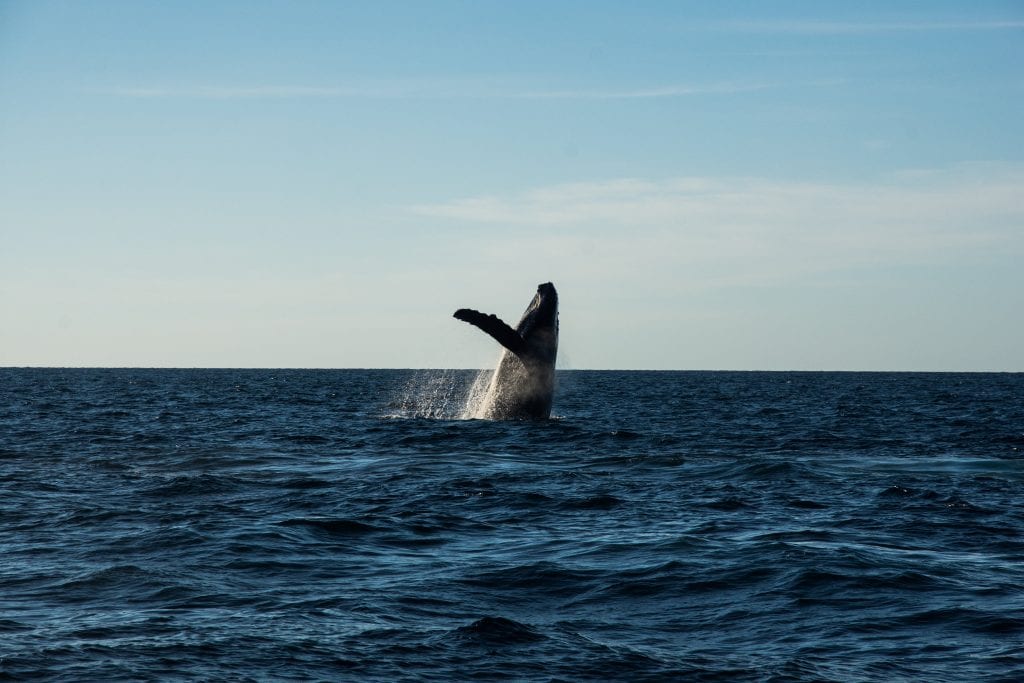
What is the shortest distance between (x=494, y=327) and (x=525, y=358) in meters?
1.93

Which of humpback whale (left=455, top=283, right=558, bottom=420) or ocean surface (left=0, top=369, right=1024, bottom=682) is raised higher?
humpback whale (left=455, top=283, right=558, bottom=420)

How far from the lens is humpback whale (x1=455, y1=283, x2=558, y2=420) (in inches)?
957

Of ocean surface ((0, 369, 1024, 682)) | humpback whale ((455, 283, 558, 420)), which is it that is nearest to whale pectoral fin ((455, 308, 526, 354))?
humpback whale ((455, 283, 558, 420))

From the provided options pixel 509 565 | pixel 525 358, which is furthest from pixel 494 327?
pixel 509 565

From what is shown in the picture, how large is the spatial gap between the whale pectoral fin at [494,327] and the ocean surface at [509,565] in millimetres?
2466

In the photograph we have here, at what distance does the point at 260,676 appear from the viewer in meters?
7.97

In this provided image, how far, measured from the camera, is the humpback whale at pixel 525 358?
24312 mm

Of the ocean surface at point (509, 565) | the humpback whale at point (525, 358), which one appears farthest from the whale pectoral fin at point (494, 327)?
the ocean surface at point (509, 565)

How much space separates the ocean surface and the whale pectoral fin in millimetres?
2466

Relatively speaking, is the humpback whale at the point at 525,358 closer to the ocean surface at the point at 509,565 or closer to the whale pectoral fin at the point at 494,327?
the whale pectoral fin at the point at 494,327

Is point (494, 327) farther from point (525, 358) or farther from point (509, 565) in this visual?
point (509, 565)

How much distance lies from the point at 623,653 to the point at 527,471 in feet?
35.2

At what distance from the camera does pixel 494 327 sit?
78.8 feet

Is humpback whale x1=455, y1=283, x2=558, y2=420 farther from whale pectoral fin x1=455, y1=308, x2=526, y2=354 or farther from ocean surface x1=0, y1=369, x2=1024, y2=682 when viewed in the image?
ocean surface x1=0, y1=369, x2=1024, y2=682
